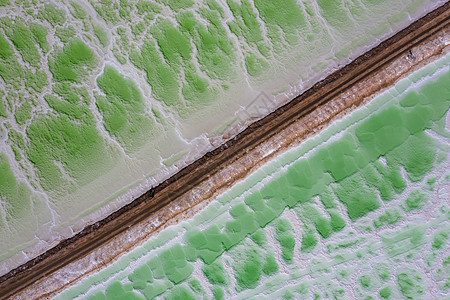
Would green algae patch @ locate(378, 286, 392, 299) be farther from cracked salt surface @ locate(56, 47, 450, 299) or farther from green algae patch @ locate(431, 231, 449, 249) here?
green algae patch @ locate(431, 231, 449, 249)

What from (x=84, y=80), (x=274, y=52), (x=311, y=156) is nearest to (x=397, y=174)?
(x=311, y=156)

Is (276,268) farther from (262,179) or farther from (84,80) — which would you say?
(84,80)

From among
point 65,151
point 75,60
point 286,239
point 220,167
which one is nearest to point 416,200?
point 286,239

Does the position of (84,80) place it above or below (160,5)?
below

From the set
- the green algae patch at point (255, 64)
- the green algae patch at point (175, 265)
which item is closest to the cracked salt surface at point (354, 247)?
the green algae patch at point (175, 265)

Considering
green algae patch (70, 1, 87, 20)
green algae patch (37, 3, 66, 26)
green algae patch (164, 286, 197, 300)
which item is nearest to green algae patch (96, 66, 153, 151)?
green algae patch (70, 1, 87, 20)

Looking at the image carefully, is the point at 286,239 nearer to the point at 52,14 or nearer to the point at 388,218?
the point at 388,218
